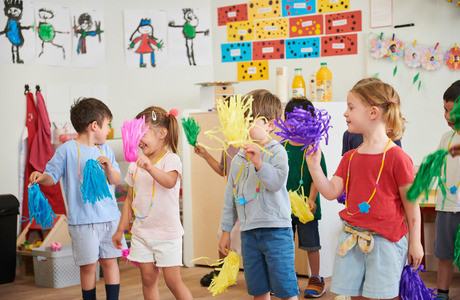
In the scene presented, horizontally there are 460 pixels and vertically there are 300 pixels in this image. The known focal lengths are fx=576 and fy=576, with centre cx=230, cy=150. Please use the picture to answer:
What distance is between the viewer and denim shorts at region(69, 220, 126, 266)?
294cm

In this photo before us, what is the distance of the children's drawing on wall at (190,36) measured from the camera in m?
5.02

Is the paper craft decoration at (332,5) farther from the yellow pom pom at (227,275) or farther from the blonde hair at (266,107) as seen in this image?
the yellow pom pom at (227,275)

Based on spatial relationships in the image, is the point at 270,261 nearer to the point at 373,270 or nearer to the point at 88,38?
the point at 373,270

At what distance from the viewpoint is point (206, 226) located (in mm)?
4273

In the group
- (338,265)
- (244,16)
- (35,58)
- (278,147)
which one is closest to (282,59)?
(244,16)

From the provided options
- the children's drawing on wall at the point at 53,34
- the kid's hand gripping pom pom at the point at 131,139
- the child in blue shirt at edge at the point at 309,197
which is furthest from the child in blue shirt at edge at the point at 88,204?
the children's drawing on wall at the point at 53,34

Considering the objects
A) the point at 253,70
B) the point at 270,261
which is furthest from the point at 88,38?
the point at 270,261

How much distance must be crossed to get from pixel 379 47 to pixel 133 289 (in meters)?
2.44

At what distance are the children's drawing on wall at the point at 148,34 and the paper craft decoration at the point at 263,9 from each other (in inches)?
30.6

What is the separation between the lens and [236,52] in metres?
4.89

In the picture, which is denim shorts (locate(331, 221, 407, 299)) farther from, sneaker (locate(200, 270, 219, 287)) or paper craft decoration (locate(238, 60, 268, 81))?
paper craft decoration (locate(238, 60, 268, 81))

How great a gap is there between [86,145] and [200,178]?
136cm

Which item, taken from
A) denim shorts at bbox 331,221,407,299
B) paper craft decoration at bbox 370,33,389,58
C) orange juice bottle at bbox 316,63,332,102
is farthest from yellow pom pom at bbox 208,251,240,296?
paper craft decoration at bbox 370,33,389,58

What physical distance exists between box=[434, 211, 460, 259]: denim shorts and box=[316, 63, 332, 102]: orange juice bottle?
4.24 feet
